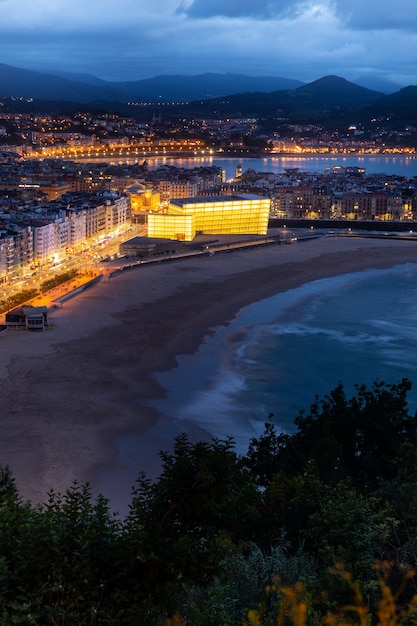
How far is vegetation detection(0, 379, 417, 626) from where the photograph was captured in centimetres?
336

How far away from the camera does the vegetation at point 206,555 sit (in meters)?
3.36

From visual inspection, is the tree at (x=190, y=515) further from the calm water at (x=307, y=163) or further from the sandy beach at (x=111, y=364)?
the calm water at (x=307, y=163)

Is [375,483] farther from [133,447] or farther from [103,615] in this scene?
[103,615]

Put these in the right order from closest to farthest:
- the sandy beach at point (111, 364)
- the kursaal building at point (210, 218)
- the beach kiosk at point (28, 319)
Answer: the sandy beach at point (111, 364), the beach kiosk at point (28, 319), the kursaal building at point (210, 218)

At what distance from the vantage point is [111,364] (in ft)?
44.8

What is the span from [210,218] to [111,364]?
19.0 metres

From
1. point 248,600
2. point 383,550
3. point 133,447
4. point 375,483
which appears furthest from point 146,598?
point 133,447

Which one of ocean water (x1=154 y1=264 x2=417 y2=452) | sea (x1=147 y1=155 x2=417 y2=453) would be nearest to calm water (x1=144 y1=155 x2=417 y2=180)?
sea (x1=147 y1=155 x2=417 y2=453)

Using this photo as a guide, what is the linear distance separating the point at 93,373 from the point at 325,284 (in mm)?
11331

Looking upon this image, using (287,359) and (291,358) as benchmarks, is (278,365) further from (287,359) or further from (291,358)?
(291,358)

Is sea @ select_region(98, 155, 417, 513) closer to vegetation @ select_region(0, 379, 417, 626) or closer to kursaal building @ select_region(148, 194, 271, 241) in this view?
vegetation @ select_region(0, 379, 417, 626)

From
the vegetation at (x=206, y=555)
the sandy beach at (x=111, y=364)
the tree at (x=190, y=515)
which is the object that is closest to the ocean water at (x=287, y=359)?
the sandy beach at (x=111, y=364)

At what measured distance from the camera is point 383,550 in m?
4.75

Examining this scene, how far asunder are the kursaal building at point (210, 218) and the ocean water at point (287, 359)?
9.85 meters
